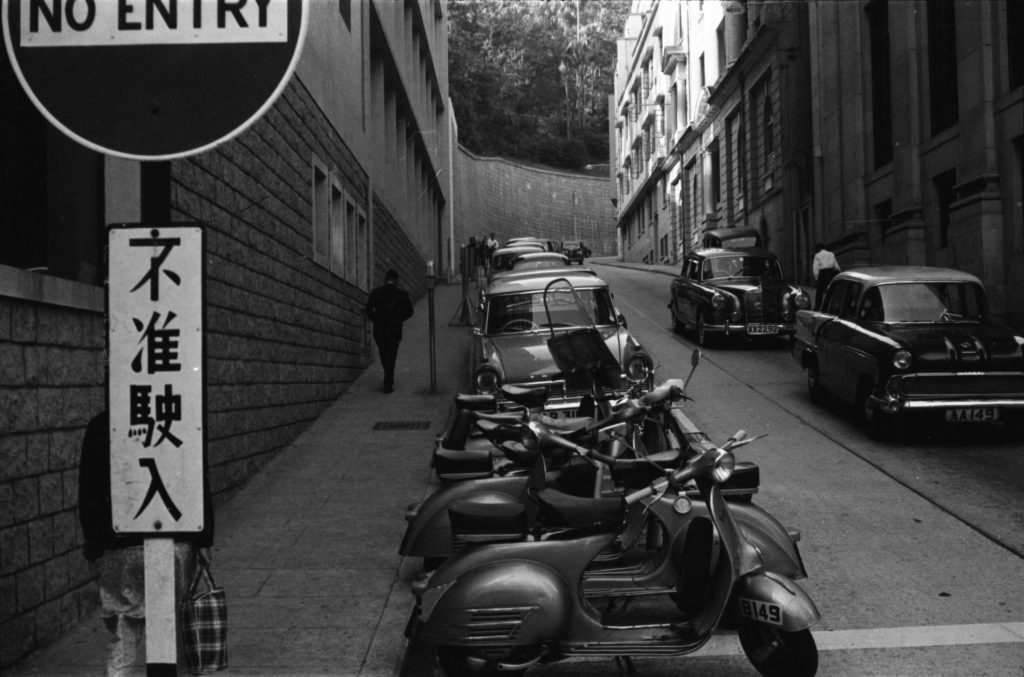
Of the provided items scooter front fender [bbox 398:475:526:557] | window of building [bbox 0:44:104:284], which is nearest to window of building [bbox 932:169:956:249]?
scooter front fender [bbox 398:475:526:557]

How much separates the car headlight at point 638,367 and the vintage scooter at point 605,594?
21.9 ft

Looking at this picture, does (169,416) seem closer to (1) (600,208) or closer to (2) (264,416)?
(2) (264,416)

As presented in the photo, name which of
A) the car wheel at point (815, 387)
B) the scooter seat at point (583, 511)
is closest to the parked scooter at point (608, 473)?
the scooter seat at point (583, 511)

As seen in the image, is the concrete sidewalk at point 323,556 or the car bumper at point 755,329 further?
the car bumper at point 755,329

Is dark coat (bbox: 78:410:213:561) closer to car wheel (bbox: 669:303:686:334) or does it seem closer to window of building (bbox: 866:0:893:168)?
car wheel (bbox: 669:303:686:334)

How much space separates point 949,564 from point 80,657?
5.52 m

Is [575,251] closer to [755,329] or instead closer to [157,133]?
[755,329]

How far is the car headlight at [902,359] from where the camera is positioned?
1143 centimetres

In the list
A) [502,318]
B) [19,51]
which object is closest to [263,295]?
[502,318]

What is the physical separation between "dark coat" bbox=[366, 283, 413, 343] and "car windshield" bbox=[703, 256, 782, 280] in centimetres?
681

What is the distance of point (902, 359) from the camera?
1145 centimetres

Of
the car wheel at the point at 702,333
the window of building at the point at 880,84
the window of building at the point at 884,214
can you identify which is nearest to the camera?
the car wheel at the point at 702,333

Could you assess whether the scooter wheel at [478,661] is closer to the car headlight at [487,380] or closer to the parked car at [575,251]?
the car headlight at [487,380]

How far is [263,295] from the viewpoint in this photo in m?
11.2
